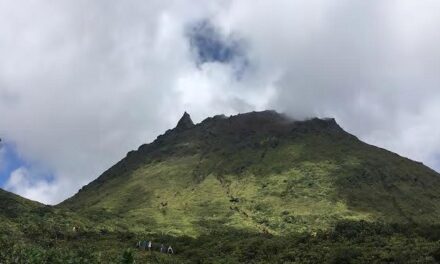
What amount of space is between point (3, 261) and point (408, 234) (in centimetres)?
7880

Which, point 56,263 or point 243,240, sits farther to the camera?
point 243,240

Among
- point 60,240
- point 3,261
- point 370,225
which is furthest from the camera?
point 60,240

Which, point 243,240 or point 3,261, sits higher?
point 243,240

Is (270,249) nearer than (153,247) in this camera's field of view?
Yes

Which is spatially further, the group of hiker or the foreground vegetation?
the group of hiker

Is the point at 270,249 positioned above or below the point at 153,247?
below

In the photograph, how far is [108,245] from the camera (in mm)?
137375

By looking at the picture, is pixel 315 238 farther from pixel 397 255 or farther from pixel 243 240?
pixel 397 255

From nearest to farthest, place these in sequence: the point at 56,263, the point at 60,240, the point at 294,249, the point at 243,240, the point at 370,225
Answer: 1. the point at 56,263
2. the point at 294,249
3. the point at 370,225
4. the point at 243,240
5. the point at 60,240

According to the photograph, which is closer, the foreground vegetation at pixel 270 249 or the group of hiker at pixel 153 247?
the foreground vegetation at pixel 270 249

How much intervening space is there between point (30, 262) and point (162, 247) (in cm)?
5648

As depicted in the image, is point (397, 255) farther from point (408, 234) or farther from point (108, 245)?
point (108, 245)

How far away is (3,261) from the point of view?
83.4 meters

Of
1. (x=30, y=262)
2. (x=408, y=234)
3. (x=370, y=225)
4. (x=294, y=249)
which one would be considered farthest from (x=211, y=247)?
(x=30, y=262)
